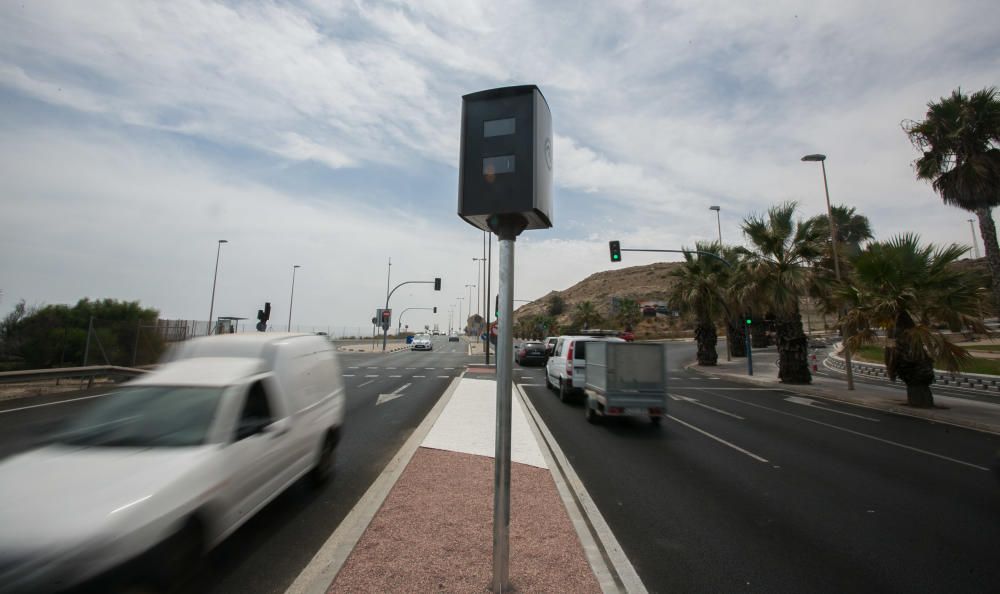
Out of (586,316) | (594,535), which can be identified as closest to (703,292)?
(594,535)

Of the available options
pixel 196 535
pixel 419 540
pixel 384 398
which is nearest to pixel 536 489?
pixel 419 540

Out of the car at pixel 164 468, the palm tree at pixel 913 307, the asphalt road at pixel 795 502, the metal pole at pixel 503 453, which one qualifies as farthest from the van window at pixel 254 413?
the palm tree at pixel 913 307

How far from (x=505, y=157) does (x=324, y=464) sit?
Result: 191 inches

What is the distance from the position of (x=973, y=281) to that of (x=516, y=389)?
1377 cm

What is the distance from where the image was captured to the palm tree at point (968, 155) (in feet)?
61.6

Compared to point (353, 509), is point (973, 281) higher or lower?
higher

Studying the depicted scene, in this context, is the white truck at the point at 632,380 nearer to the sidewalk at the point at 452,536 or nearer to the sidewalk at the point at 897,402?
the sidewalk at the point at 452,536

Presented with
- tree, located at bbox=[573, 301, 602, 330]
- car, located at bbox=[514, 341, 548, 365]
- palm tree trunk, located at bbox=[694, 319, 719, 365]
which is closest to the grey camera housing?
car, located at bbox=[514, 341, 548, 365]

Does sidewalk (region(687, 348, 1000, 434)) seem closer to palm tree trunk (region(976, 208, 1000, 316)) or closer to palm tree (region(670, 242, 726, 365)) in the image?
palm tree (region(670, 242, 726, 365))

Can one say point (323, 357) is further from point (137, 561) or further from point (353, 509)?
point (137, 561)

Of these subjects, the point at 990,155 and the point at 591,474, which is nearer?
the point at 591,474

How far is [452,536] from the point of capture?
423 centimetres

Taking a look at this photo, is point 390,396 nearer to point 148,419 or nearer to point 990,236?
point 148,419

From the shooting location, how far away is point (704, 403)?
1387 cm
